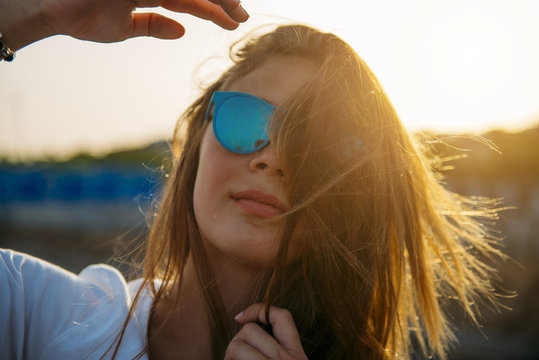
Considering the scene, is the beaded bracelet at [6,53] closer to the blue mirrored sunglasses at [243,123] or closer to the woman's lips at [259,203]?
the blue mirrored sunglasses at [243,123]

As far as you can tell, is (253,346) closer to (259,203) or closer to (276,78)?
(259,203)

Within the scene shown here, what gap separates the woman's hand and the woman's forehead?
3.11 ft

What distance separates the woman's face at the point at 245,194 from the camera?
1764mm

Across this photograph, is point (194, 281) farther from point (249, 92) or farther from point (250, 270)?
point (249, 92)

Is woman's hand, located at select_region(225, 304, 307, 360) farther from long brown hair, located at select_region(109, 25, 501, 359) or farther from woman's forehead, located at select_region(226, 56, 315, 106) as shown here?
woman's forehead, located at select_region(226, 56, 315, 106)

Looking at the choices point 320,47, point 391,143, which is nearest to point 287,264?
point 391,143

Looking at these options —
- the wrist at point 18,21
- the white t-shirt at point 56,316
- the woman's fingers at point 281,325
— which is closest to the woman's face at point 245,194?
the woman's fingers at point 281,325

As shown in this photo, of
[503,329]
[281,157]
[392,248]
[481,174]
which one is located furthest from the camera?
[481,174]

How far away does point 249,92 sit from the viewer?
76.3 inches

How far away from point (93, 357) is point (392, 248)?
1459 millimetres

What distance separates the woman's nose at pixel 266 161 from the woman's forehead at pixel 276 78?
0.23 m

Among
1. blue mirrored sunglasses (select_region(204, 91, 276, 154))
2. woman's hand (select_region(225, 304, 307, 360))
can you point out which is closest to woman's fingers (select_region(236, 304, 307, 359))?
woman's hand (select_region(225, 304, 307, 360))

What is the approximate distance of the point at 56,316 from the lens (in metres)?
1.70

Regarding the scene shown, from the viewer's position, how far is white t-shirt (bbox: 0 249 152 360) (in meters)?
1.58
